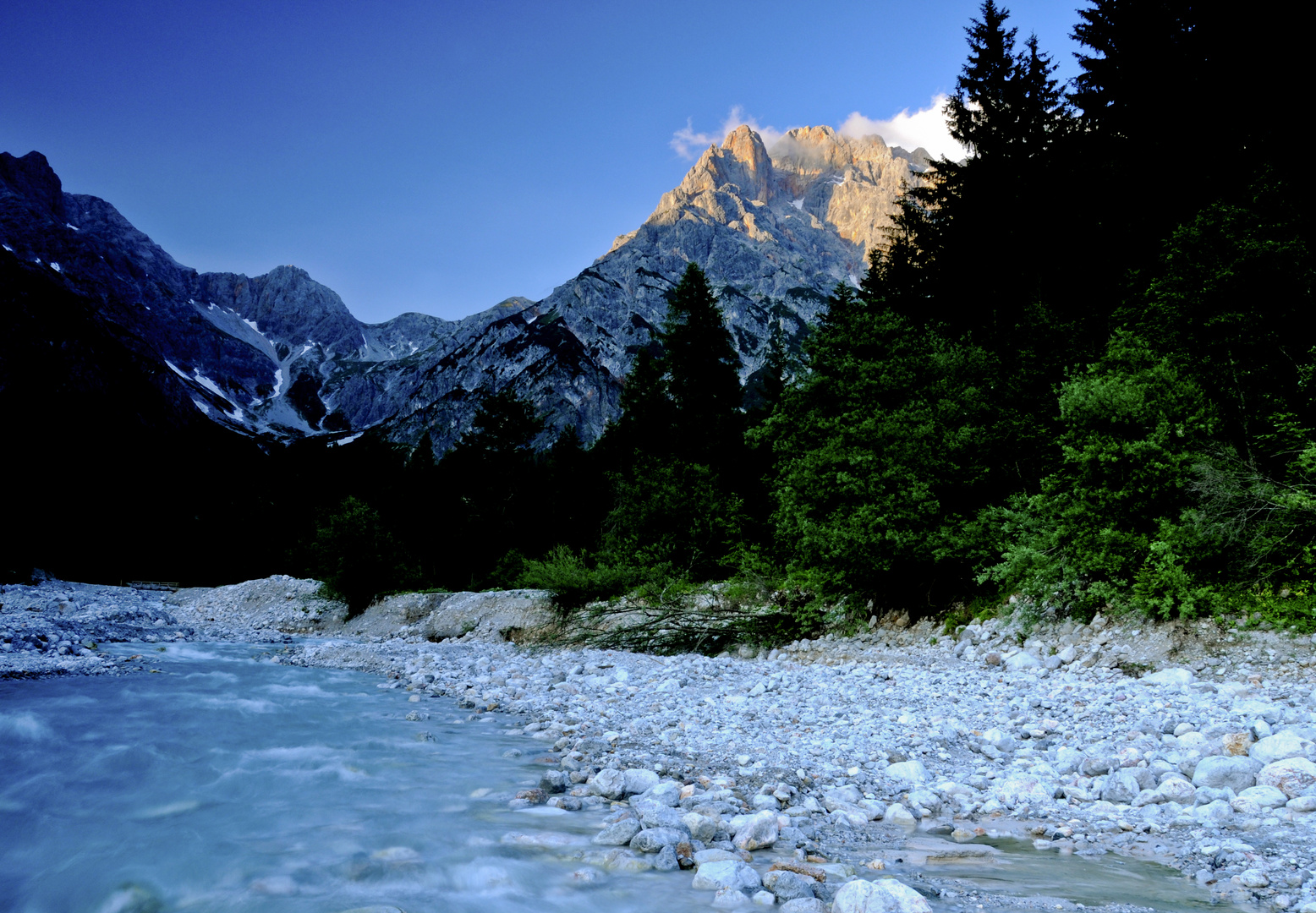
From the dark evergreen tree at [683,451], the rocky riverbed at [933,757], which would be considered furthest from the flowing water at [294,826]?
the dark evergreen tree at [683,451]

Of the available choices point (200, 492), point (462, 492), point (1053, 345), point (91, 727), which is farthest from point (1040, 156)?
point (200, 492)

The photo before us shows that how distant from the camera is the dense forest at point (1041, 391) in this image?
9883 millimetres

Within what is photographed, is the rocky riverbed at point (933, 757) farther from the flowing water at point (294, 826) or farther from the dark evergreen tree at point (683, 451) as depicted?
the dark evergreen tree at point (683, 451)

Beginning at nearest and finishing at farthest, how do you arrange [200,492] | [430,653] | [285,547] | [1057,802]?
1. [1057,802]
2. [430,653]
3. [285,547]
4. [200,492]

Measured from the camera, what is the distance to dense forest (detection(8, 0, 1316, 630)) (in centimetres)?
988

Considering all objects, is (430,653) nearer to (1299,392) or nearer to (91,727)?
(91,727)

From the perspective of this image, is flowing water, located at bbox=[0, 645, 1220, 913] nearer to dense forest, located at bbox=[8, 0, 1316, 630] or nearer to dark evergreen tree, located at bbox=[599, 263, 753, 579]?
dense forest, located at bbox=[8, 0, 1316, 630]

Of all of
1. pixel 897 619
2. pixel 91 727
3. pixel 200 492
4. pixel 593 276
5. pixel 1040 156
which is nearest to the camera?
pixel 91 727

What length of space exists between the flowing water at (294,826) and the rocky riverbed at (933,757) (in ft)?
1.05

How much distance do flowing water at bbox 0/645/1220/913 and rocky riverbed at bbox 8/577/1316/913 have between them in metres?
0.32

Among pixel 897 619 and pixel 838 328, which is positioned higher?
pixel 838 328

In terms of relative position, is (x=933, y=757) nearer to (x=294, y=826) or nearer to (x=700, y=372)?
(x=294, y=826)

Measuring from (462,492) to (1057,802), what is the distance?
50.1 metres

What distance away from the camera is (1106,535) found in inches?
392
